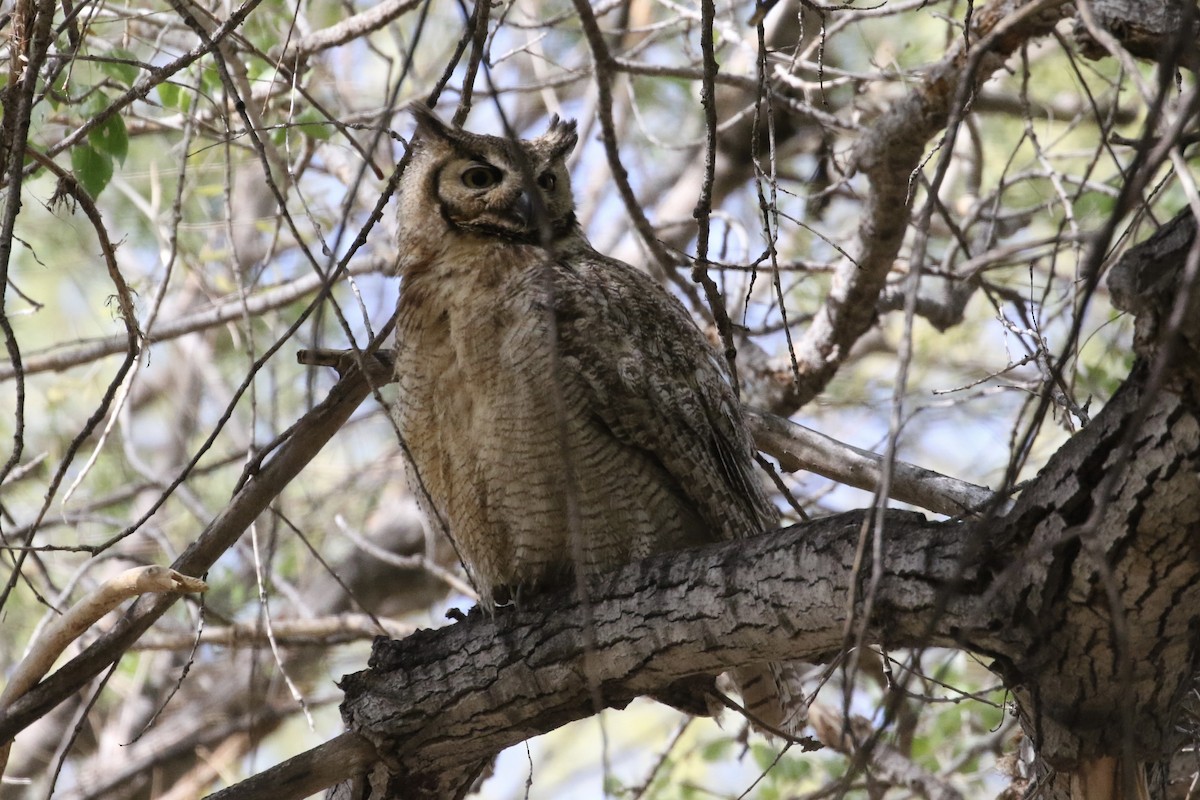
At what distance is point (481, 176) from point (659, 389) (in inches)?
41.3

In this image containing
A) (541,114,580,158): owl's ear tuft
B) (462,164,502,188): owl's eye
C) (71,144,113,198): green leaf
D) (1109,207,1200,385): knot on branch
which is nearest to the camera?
(1109,207,1200,385): knot on branch

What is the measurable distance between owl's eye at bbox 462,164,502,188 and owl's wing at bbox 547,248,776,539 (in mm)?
440

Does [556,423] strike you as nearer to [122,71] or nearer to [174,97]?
[122,71]

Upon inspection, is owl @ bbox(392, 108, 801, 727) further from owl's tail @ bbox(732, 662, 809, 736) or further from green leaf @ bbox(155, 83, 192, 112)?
green leaf @ bbox(155, 83, 192, 112)

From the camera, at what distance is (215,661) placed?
7922mm

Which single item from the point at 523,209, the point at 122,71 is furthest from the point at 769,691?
the point at 122,71

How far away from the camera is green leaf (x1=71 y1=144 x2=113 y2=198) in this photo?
3449 mm

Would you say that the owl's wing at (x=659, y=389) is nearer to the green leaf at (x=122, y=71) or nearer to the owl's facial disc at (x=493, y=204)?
the owl's facial disc at (x=493, y=204)

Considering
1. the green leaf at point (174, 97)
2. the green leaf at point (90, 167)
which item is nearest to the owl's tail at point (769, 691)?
the green leaf at point (90, 167)

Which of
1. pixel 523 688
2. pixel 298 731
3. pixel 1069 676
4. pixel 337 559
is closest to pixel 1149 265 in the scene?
pixel 1069 676

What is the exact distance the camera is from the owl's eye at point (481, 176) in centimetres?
393

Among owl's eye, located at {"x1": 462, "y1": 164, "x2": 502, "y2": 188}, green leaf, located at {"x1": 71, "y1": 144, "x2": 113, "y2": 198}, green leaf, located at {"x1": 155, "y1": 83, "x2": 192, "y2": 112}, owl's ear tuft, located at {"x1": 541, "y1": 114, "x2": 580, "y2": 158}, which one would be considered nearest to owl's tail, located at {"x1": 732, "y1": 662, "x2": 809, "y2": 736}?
owl's eye, located at {"x1": 462, "y1": 164, "x2": 502, "y2": 188}

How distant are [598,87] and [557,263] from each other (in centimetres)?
97

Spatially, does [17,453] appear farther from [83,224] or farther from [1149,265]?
[83,224]
